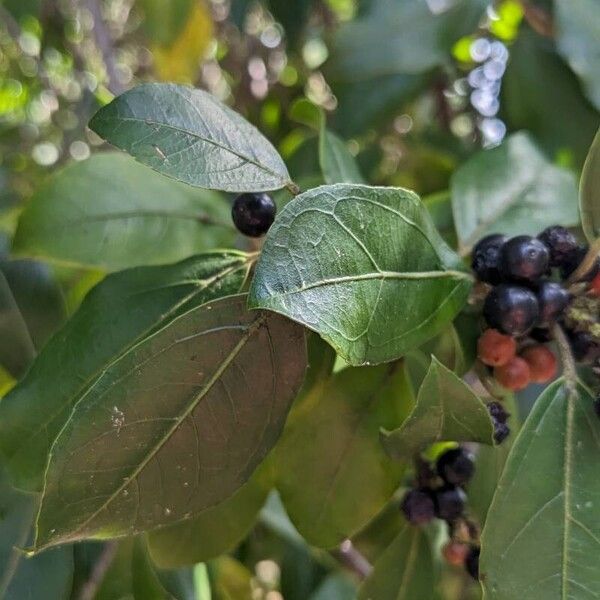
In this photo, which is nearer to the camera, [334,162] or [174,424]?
[174,424]

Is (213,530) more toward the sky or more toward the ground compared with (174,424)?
more toward the ground

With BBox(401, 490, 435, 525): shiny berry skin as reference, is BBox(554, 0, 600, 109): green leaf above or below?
above

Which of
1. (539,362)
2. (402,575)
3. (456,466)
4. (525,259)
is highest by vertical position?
(525,259)

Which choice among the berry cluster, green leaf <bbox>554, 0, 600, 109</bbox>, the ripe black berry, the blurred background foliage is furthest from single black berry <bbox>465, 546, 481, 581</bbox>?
green leaf <bbox>554, 0, 600, 109</bbox>

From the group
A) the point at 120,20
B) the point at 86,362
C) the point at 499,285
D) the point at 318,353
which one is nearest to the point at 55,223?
the point at 86,362

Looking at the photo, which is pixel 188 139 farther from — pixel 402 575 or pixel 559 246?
pixel 402 575

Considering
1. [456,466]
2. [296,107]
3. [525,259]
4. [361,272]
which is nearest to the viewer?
[361,272]

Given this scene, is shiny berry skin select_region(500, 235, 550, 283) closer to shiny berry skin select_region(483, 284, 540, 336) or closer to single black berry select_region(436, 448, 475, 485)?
shiny berry skin select_region(483, 284, 540, 336)

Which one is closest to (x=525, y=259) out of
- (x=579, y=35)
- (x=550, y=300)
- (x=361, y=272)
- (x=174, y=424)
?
(x=550, y=300)
